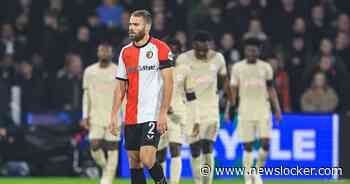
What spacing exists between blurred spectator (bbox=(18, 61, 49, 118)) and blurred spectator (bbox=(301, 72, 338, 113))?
503 cm

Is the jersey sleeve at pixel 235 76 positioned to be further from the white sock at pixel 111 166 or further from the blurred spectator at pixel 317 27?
the blurred spectator at pixel 317 27

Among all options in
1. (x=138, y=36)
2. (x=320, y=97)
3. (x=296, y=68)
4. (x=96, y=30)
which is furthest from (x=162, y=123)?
(x=96, y=30)

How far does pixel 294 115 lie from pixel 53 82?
4.61 metres

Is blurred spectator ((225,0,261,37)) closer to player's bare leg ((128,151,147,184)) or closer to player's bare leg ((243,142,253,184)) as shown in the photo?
player's bare leg ((243,142,253,184))

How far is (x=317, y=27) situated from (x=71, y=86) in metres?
5.35

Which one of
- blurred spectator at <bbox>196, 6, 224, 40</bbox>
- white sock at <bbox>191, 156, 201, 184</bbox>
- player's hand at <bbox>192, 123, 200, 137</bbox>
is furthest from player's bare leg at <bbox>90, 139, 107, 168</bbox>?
blurred spectator at <bbox>196, 6, 224, 40</bbox>

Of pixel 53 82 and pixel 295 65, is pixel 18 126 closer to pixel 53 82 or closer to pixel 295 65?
pixel 53 82

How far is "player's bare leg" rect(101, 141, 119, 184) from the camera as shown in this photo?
62.2 feet

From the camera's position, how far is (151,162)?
14.1m

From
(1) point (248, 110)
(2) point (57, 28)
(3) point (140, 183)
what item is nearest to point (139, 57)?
(3) point (140, 183)

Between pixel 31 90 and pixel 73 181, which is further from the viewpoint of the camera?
pixel 31 90

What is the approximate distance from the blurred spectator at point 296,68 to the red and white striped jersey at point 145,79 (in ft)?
31.3

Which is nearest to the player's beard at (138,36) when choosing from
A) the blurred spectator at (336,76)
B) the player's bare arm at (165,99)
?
the player's bare arm at (165,99)

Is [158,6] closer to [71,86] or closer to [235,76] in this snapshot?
[71,86]
